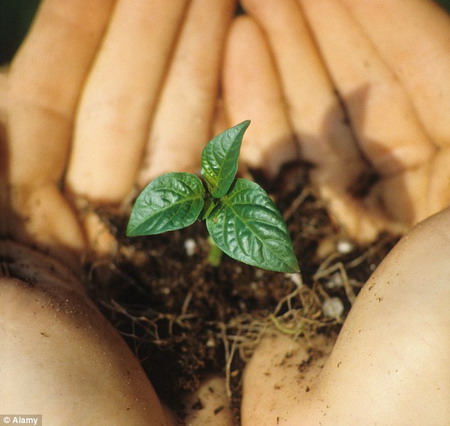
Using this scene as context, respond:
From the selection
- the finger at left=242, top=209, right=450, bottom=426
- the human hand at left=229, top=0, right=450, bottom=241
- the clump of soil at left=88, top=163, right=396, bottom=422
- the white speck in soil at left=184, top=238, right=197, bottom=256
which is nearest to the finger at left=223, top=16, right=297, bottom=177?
the human hand at left=229, top=0, right=450, bottom=241

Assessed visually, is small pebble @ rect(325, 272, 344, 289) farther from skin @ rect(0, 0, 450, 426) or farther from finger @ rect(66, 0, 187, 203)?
finger @ rect(66, 0, 187, 203)

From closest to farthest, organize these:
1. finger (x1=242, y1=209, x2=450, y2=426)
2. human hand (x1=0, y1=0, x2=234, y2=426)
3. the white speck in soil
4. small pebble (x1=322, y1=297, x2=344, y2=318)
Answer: finger (x1=242, y1=209, x2=450, y2=426)
human hand (x1=0, y1=0, x2=234, y2=426)
small pebble (x1=322, y1=297, x2=344, y2=318)
the white speck in soil

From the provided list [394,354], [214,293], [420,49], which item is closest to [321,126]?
[420,49]

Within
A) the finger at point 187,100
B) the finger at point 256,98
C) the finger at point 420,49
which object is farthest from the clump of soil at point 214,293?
the finger at point 420,49

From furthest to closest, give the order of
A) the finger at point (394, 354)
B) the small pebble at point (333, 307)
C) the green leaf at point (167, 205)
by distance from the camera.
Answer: the small pebble at point (333, 307), the green leaf at point (167, 205), the finger at point (394, 354)

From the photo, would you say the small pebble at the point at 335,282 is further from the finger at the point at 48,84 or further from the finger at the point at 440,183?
the finger at the point at 48,84

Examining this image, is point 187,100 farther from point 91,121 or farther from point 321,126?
point 321,126

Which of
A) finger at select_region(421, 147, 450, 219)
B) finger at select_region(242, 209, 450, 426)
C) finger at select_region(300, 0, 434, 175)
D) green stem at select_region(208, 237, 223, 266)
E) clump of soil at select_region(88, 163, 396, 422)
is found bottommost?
clump of soil at select_region(88, 163, 396, 422)
